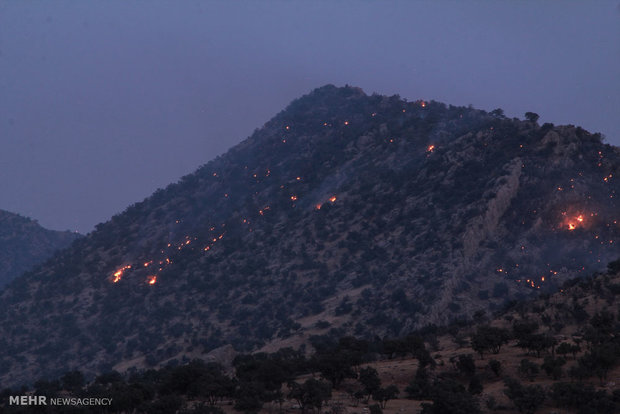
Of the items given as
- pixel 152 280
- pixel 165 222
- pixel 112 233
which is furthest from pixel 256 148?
pixel 152 280

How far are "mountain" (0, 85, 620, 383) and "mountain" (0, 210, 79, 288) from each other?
43.0 metres

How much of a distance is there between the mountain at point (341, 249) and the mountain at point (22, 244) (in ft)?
141

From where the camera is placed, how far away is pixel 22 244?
16188 cm

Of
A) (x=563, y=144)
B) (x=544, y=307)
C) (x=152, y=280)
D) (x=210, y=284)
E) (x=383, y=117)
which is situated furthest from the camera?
(x=383, y=117)

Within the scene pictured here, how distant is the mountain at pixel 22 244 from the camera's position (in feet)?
502

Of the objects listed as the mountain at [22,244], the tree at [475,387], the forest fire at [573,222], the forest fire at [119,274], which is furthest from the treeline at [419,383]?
the mountain at [22,244]

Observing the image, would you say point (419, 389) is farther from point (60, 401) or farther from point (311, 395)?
point (60, 401)

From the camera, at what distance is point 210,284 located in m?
90.2

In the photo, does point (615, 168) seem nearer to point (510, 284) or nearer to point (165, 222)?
point (510, 284)

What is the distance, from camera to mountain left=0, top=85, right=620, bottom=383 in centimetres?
6612

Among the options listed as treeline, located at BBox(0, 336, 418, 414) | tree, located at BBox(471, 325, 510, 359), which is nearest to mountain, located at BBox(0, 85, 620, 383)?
tree, located at BBox(471, 325, 510, 359)

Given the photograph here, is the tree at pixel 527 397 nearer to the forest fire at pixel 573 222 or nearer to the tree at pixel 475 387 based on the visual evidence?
the tree at pixel 475 387

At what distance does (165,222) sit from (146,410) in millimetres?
99620

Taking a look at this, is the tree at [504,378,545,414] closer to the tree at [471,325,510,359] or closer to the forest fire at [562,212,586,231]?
the tree at [471,325,510,359]
